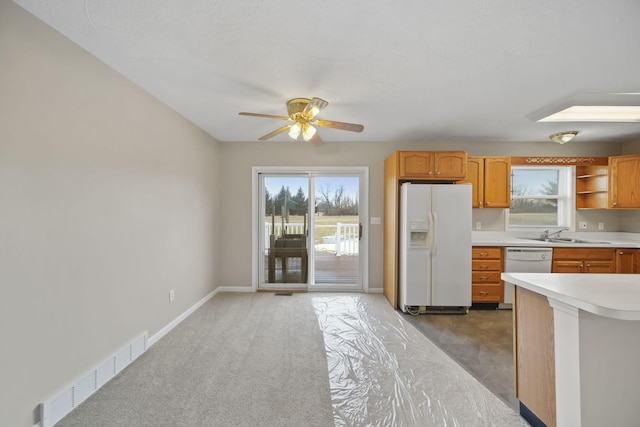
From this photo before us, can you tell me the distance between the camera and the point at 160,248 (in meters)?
2.73

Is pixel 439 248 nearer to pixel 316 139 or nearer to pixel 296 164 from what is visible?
pixel 316 139

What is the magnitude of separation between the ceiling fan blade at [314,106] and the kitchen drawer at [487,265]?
3020mm

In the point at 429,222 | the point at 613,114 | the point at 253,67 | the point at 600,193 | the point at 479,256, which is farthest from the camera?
the point at 600,193

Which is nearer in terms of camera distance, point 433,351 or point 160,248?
point 433,351

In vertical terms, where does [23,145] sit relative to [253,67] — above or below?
below

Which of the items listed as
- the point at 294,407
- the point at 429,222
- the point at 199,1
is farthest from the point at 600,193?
the point at 199,1

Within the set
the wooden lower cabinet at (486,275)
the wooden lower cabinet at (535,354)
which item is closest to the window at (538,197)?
the wooden lower cabinet at (486,275)

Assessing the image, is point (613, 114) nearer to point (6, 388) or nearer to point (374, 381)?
point (374, 381)

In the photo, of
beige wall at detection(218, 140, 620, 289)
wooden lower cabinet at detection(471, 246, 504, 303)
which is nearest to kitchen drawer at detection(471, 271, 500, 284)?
wooden lower cabinet at detection(471, 246, 504, 303)

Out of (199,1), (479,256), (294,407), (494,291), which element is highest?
(199,1)

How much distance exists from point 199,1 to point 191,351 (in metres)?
2.74

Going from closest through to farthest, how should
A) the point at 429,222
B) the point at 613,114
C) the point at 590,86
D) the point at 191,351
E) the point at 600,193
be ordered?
the point at 590,86
the point at 191,351
the point at 613,114
the point at 429,222
the point at 600,193

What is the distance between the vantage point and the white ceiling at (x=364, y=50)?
1.46 m

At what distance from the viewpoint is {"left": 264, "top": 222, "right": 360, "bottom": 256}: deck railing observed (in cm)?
433
